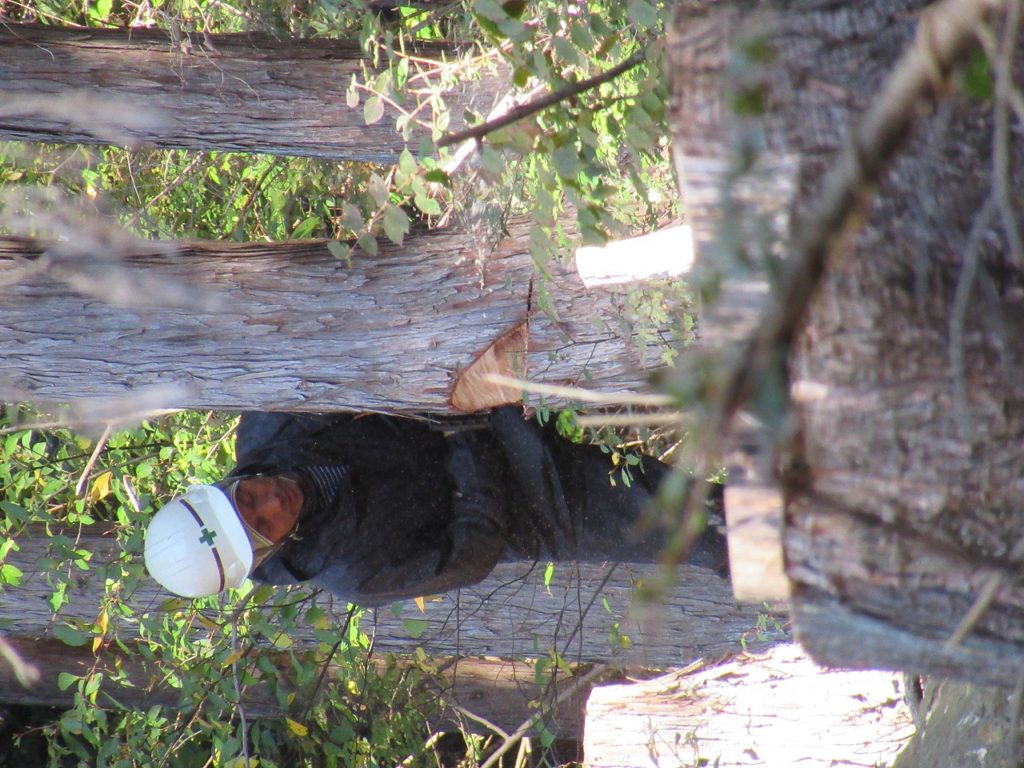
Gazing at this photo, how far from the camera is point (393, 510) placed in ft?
9.89

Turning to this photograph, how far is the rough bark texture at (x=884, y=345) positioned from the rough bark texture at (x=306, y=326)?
1.51 metres

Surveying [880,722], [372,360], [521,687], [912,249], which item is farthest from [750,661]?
[912,249]

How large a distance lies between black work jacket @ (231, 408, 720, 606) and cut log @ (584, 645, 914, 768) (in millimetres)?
679

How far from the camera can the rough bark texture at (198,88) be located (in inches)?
107

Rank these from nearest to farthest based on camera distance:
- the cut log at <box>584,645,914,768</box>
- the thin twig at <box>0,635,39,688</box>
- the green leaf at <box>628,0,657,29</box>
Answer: the green leaf at <box>628,0,657,29</box>, the thin twig at <box>0,635,39,688</box>, the cut log at <box>584,645,914,768</box>

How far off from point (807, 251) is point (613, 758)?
3237mm

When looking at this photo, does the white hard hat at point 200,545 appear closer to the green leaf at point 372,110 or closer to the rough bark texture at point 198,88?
the rough bark texture at point 198,88

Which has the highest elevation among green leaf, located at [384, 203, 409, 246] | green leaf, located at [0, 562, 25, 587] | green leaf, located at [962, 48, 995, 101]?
green leaf, located at [962, 48, 995, 101]

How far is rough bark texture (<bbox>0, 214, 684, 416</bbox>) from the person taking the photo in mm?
2645

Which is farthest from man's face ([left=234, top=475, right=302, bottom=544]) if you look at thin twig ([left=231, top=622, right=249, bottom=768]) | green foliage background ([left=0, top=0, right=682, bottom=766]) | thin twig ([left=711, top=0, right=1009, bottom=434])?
thin twig ([left=711, top=0, right=1009, bottom=434])

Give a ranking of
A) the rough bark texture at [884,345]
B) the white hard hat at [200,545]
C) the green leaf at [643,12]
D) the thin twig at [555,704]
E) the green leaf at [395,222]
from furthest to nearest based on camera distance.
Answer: the thin twig at [555,704] → the white hard hat at [200,545] → the green leaf at [643,12] → the green leaf at [395,222] → the rough bark texture at [884,345]

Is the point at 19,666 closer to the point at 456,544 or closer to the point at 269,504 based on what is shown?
the point at 269,504

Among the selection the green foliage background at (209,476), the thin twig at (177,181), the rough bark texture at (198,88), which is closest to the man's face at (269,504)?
the green foliage background at (209,476)

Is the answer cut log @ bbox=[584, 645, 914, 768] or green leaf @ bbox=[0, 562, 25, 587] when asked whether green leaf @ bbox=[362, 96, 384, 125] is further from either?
green leaf @ bbox=[0, 562, 25, 587]
